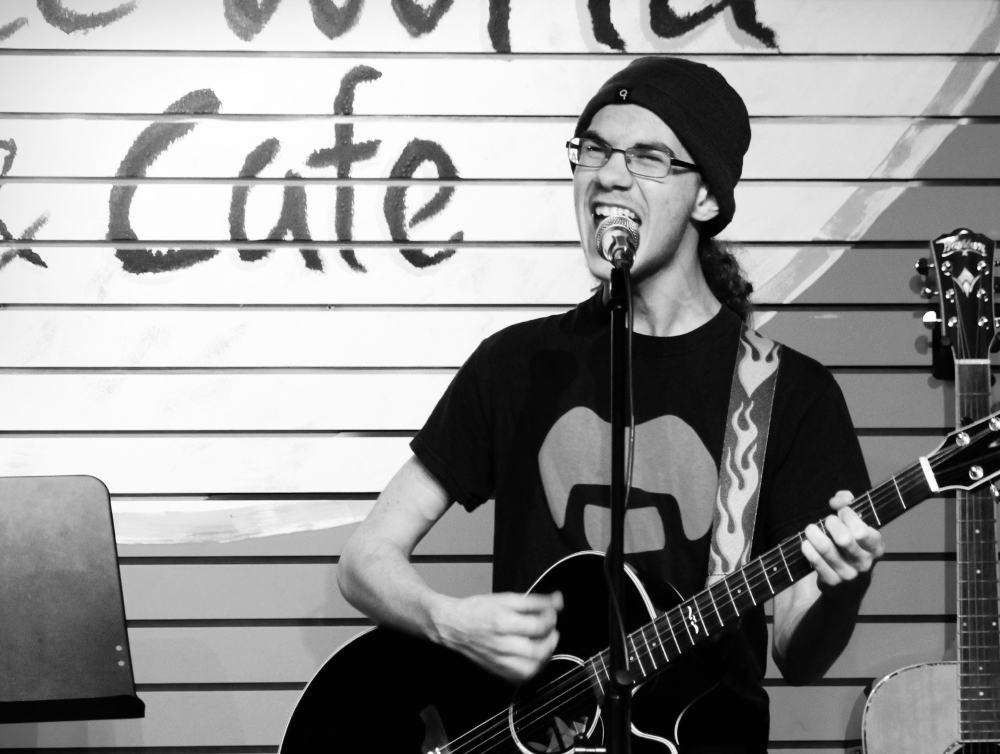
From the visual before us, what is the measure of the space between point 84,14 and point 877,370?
3.06 meters

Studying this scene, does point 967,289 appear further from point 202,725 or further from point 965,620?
point 202,725

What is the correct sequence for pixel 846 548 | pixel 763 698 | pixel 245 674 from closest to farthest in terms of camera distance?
pixel 846 548 < pixel 763 698 < pixel 245 674

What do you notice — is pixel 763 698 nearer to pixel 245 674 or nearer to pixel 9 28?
pixel 245 674

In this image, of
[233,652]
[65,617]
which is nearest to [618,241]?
[65,617]

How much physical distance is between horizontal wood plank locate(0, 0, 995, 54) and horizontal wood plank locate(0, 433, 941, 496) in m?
1.38

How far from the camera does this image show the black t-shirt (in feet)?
7.45

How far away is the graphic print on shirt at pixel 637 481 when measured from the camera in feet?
Answer: 7.52

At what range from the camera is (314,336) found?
11.5 ft

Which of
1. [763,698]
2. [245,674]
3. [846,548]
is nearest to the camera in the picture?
[846,548]

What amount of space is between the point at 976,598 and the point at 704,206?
146 centimetres

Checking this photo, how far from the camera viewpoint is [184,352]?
138 inches

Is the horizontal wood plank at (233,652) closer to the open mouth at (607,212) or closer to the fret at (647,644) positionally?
the fret at (647,644)

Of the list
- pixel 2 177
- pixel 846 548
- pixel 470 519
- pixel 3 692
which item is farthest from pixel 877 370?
pixel 2 177

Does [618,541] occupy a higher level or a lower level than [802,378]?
lower
